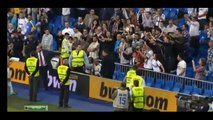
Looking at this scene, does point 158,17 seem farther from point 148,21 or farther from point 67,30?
point 67,30

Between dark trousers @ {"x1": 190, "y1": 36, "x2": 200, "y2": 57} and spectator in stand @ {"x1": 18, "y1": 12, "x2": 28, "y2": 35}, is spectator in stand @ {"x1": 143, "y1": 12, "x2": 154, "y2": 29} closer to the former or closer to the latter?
dark trousers @ {"x1": 190, "y1": 36, "x2": 200, "y2": 57}

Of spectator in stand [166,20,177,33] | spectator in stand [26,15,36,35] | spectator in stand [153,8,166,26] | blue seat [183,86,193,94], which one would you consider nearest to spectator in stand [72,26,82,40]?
spectator in stand [26,15,36,35]

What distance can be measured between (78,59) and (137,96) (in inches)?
113

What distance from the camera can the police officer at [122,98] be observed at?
1747cm

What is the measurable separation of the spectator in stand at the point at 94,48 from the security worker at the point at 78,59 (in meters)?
0.19

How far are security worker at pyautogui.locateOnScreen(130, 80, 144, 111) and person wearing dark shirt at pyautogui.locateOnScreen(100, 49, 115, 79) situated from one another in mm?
1806

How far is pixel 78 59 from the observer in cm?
1997

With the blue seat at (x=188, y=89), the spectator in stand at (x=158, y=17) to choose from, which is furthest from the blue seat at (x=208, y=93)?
the spectator in stand at (x=158, y=17)

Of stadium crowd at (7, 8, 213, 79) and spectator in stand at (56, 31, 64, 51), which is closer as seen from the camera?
stadium crowd at (7, 8, 213, 79)

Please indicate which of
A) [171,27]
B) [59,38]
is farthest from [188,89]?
[59,38]

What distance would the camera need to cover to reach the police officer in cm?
1747
